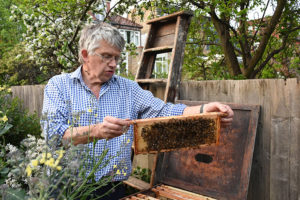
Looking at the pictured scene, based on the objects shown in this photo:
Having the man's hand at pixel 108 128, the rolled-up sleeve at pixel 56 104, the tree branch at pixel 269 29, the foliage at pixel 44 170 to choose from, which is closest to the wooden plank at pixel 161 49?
the rolled-up sleeve at pixel 56 104

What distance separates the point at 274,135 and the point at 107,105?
1.88 meters

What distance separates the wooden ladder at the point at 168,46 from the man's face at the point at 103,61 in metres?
1.30

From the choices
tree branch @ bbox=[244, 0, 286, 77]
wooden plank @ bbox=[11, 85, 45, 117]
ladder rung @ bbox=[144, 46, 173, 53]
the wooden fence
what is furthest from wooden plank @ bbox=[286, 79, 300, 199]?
wooden plank @ bbox=[11, 85, 45, 117]

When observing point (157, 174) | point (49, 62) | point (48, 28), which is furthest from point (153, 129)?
point (49, 62)

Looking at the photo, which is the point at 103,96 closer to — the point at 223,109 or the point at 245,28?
the point at 223,109

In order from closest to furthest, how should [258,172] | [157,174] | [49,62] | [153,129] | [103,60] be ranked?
[153,129], [103,60], [258,172], [157,174], [49,62]

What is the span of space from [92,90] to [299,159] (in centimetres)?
226

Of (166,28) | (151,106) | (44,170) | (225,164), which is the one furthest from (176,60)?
(44,170)

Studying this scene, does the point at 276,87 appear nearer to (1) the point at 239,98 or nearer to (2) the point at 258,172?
(1) the point at 239,98

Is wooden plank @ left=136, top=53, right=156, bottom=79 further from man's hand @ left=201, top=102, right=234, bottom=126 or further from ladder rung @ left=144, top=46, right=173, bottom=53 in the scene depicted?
man's hand @ left=201, top=102, right=234, bottom=126

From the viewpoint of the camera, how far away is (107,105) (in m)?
2.59

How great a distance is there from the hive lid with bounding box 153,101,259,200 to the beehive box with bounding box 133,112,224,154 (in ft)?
1.32

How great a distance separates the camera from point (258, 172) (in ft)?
10.1

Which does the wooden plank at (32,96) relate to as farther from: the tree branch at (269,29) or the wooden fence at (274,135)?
→ the wooden fence at (274,135)
